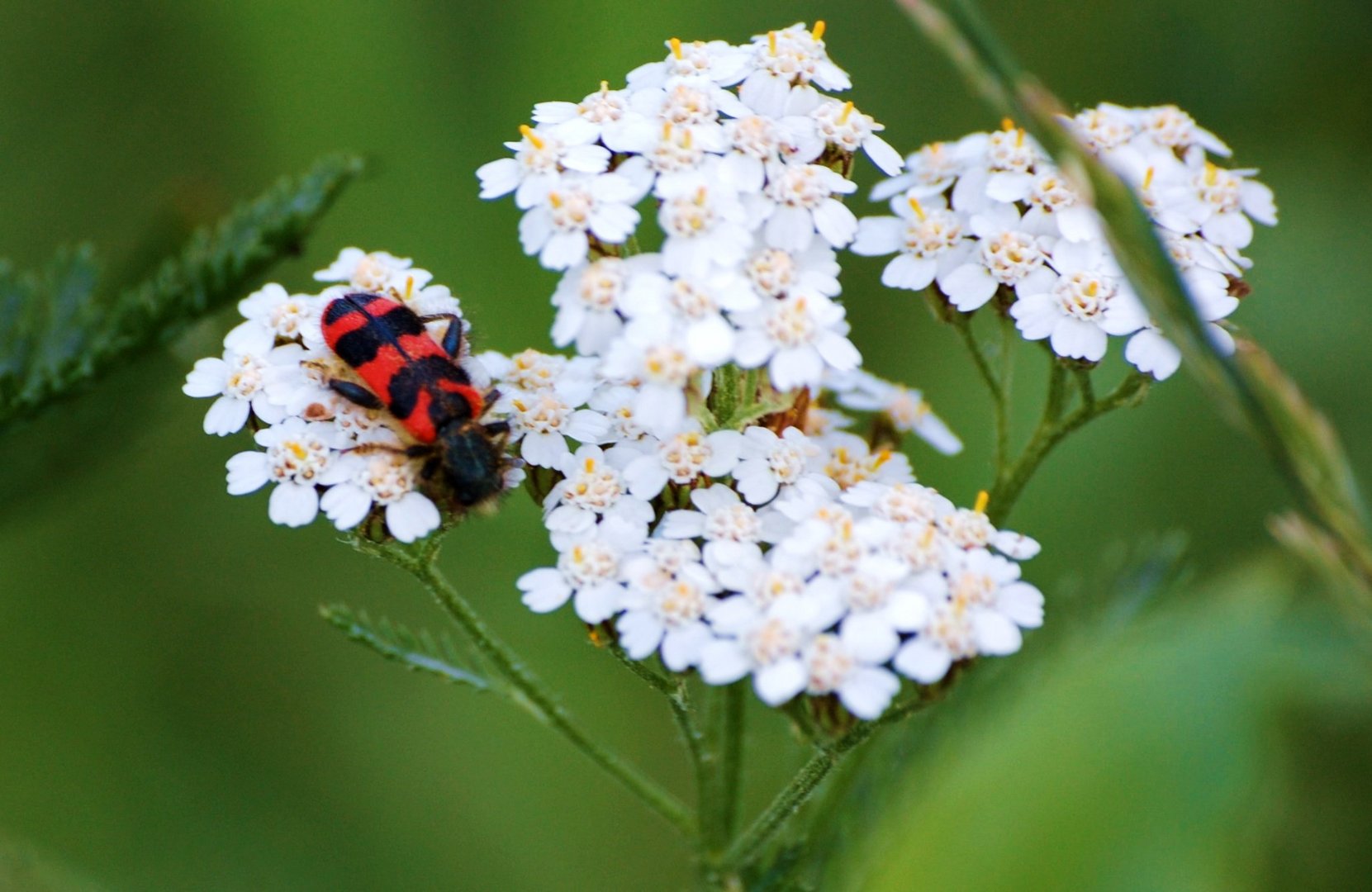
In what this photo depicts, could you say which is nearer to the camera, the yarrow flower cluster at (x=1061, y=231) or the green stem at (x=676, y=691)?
the green stem at (x=676, y=691)

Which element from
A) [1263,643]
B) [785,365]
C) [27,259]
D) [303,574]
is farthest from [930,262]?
[27,259]

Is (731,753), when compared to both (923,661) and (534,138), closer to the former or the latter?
(923,661)

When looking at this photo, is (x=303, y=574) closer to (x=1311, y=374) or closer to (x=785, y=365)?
(x=785, y=365)

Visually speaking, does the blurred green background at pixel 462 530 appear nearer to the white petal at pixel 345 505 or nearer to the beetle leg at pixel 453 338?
the beetle leg at pixel 453 338

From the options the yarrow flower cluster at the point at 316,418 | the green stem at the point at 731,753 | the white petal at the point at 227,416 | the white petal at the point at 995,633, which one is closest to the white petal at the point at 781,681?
the white petal at the point at 995,633

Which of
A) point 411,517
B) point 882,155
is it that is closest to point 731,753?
point 411,517

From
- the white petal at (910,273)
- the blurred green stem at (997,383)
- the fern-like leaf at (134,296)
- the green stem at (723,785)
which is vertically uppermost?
the fern-like leaf at (134,296)
